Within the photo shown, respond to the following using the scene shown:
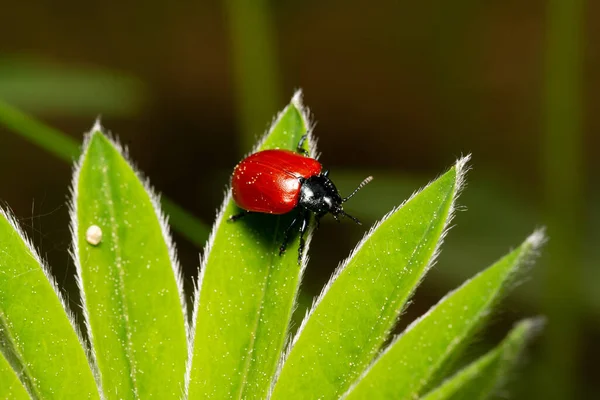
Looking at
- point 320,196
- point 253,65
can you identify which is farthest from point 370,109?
point 320,196

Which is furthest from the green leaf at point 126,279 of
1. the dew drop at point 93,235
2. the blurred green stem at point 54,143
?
the blurred green stem at point 54,143

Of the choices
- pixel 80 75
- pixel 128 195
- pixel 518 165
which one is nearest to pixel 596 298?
pixel 518 165

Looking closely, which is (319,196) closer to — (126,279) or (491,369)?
(126,279)

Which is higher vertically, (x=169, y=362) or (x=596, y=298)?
(x=596, y=298)

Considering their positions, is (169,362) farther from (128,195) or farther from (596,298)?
(596,298)

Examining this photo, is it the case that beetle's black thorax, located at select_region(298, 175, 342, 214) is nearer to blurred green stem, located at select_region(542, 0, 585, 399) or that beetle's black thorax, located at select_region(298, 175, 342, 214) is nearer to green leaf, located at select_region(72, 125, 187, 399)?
green leaf, located at select_region(72, 125, 187, 399)

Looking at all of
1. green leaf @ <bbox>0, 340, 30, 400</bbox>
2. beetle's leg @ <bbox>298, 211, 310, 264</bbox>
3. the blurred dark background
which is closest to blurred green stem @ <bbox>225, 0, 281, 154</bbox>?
the blurred dark background
